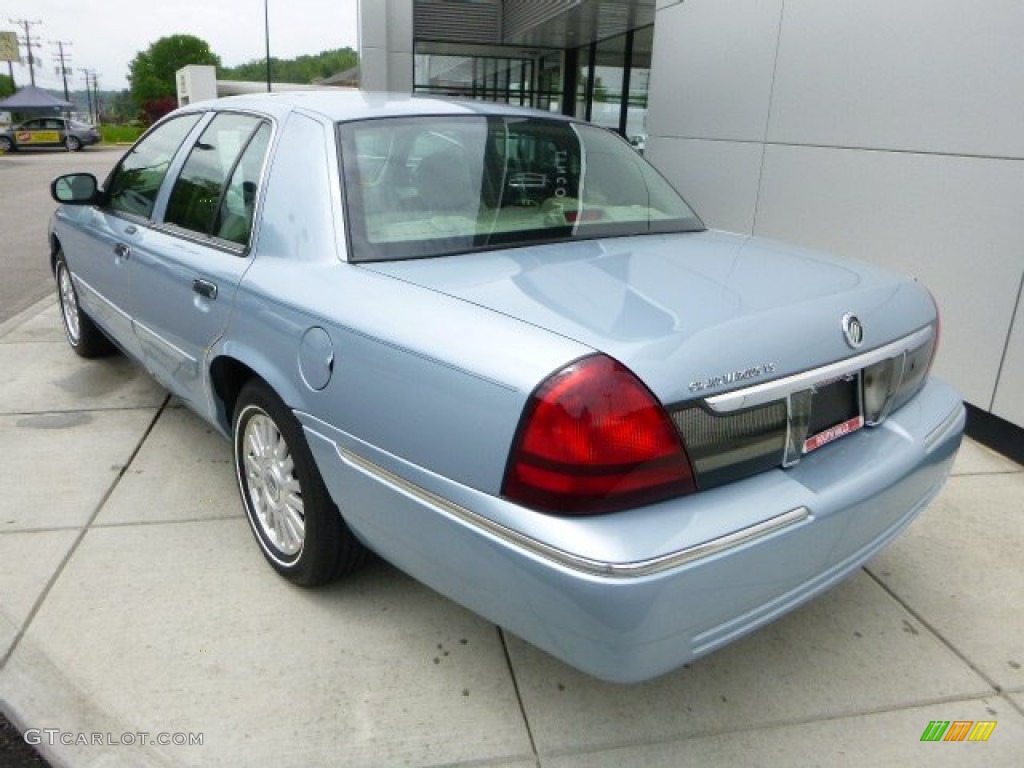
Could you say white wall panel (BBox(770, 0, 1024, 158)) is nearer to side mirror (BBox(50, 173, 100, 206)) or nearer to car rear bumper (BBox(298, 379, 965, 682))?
car rear bumper (BBox(298, 379, 965, 682))

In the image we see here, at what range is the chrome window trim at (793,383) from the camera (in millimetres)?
1919

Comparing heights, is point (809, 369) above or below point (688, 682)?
above

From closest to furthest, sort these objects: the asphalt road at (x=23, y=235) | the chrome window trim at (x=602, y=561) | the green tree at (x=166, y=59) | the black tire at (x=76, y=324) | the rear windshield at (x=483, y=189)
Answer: the chrome window trim at (x=602, y=561)
the rear windshield at (x=483, y=189)
the black tire at (x=76, y=324)
the asphalt road at (x=23, y=235)
the green tree at (x=166, y=59)

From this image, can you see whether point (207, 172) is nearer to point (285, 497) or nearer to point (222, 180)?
point (222, 180)

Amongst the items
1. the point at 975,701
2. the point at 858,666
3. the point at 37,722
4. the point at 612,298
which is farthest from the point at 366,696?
the point at 975,701

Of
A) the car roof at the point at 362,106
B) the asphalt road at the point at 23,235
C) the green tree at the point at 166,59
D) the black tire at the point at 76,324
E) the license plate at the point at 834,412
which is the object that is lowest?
the asphalt road at the point at 23,235

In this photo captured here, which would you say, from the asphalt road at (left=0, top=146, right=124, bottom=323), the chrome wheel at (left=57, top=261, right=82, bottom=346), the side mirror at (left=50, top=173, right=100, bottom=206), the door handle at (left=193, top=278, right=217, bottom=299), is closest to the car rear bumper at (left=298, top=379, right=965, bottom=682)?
the door handle at (left=193, top=278, right=217, bottom=299)

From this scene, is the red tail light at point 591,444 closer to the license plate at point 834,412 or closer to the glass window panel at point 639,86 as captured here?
the license plate at point 834,412

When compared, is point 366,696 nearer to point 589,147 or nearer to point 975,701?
point 975,701

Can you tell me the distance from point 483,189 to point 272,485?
124cm

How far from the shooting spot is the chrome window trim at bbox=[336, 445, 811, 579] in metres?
1.76

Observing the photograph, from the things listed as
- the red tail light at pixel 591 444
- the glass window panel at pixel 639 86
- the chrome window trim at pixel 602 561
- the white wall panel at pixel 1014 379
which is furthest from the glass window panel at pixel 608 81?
the red tail light at pixel 591 444

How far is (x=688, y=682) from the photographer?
251 cm

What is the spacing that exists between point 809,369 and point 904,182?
11.4 feet
